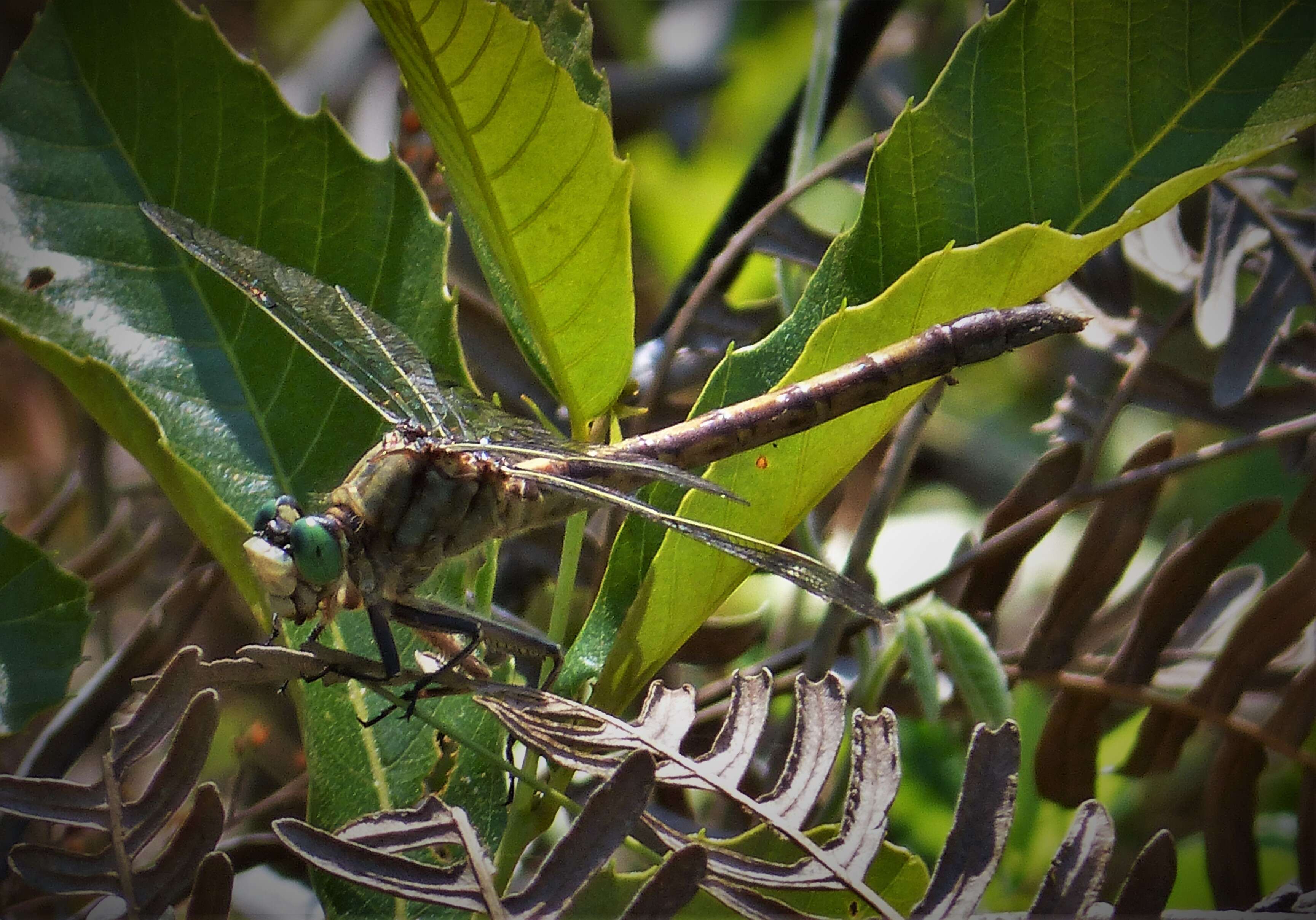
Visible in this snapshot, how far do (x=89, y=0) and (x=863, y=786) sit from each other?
863 mm

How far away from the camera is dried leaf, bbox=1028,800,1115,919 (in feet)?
2.05

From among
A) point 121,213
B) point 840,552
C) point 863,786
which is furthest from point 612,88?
point 863,786

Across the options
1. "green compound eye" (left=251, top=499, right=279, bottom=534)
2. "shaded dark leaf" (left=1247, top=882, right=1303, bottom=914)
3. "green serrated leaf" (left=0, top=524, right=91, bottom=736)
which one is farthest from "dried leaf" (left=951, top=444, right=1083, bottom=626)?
"green serrated leaf" (left=0, top=524, right=91, bottom=736)

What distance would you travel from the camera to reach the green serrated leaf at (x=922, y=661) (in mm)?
953

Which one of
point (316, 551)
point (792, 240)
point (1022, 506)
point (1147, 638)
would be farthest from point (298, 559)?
point (1147, 638)

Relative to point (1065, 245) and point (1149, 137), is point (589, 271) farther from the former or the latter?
point (1149, 137)

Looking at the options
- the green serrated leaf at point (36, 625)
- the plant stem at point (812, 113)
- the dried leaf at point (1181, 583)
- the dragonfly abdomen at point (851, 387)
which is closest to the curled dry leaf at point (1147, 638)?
the dried leaf at point (1181, 583)

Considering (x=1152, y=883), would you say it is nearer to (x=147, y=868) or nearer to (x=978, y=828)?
(x=978, y=828)

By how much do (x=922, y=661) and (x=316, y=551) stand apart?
0.55 metres

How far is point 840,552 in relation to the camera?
61.4 inches

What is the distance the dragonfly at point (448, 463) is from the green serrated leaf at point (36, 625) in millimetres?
159

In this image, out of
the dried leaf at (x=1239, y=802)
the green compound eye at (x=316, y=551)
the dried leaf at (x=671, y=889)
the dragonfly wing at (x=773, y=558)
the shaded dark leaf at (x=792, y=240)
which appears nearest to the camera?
the dried leaf at (x=671, y=889)

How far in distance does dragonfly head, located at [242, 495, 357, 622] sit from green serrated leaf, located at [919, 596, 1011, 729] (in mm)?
554

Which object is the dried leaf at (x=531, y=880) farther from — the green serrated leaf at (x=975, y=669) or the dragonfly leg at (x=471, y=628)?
the green serrated leaf at (x=975, y=669)
